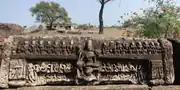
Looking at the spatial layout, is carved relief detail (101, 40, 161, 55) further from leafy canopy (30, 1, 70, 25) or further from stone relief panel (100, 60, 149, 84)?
leafy canopy (30, 1, 70, 25)

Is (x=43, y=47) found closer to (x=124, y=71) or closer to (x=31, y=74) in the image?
(x=31, y=74)

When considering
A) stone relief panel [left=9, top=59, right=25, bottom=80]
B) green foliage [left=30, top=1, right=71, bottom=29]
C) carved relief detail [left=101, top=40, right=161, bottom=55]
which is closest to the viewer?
stone relief panel [left=9, top=59, right=25, bottom=80]

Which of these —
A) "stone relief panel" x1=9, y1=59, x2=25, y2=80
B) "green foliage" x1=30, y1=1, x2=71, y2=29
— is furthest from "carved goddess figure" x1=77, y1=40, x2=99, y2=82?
"green foliage" x1=30, y1=1, x2=71, y2=29

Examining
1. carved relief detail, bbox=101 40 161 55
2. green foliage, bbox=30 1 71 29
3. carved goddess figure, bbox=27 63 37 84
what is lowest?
carved goddess figure, bbox=27 63 37 84

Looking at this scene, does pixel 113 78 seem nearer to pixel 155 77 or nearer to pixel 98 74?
pixel 98 74

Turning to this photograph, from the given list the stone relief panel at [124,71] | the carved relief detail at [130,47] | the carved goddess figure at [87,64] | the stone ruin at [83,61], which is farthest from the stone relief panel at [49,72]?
the carved relief detail at [130,47]

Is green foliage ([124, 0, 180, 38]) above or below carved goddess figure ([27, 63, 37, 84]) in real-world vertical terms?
above

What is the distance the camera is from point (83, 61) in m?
3.16

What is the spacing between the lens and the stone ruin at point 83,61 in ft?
10.0

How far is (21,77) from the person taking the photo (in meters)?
3.03

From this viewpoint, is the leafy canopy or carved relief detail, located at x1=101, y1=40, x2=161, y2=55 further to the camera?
the leafy canopy

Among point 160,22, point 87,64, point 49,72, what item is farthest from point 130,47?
point 160,22

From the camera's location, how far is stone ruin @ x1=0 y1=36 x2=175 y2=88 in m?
3.06

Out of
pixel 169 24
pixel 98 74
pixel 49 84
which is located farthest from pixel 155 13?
pixel 49 84
